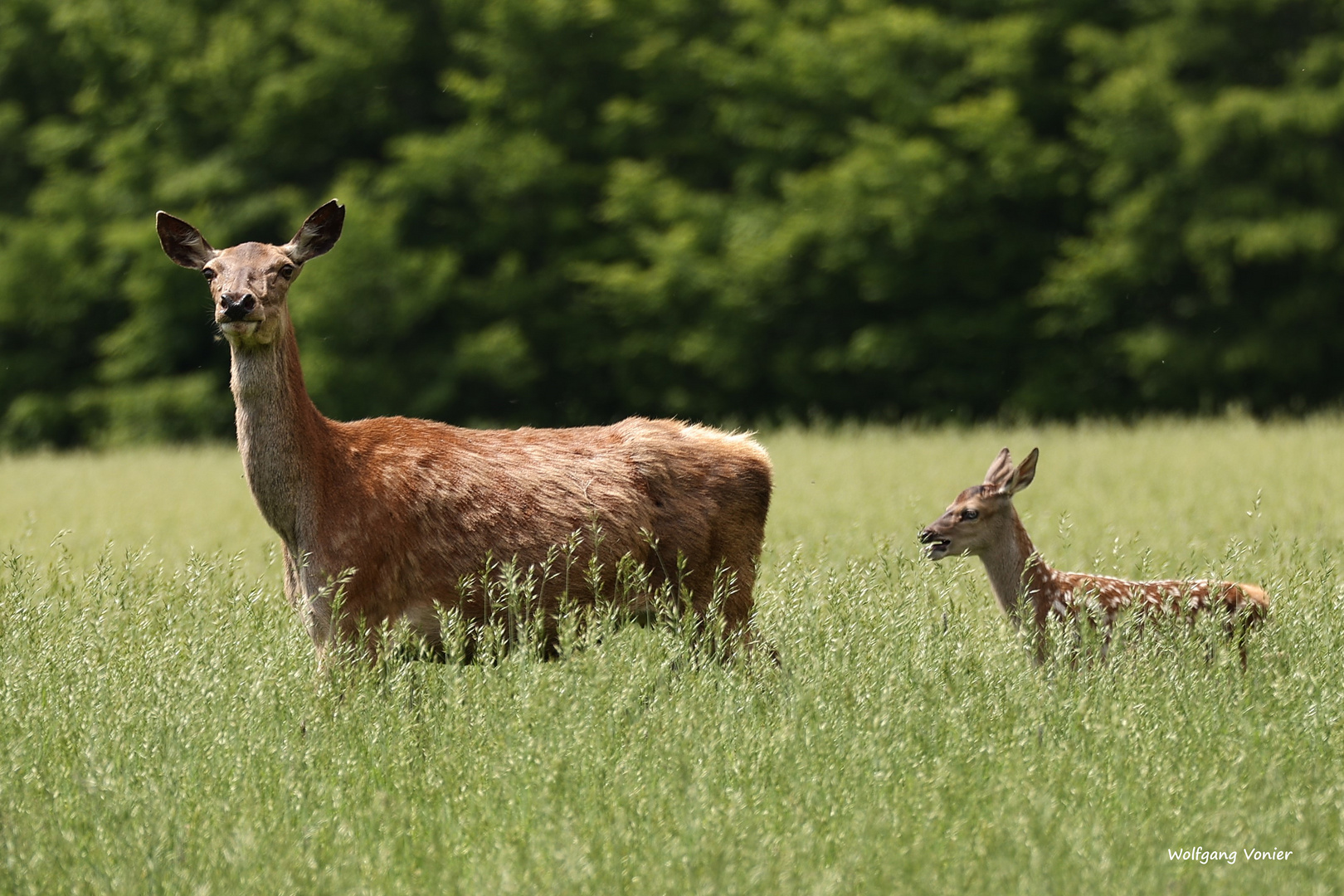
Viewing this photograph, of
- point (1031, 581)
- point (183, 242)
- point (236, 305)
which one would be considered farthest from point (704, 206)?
point (236, 305)

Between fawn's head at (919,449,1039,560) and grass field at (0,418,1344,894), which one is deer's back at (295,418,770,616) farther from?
fawn's head at (919,449,1039,560)

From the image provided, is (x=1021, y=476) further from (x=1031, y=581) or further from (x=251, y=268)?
(x=251, y=268)

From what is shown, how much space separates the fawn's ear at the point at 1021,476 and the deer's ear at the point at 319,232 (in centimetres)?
291

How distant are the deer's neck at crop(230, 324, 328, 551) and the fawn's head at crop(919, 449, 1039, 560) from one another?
8.45 feet

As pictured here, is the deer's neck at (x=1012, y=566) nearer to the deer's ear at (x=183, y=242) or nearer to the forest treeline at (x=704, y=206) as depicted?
the deer's ear at (x=183, y=242)

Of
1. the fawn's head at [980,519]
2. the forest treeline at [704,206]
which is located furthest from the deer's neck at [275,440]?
the forest treeline at [704,206]

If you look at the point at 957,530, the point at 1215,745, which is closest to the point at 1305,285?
the point at 957,530

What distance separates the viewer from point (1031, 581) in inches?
243

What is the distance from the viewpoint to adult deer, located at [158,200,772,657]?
5.47 metres

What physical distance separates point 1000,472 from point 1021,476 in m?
0.09

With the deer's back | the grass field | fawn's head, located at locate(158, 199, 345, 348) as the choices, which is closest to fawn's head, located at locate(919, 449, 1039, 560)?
the grass field

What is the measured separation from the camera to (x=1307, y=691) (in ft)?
16.1

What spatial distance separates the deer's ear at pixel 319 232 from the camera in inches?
228

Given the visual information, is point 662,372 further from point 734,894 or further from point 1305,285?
point 734,894
